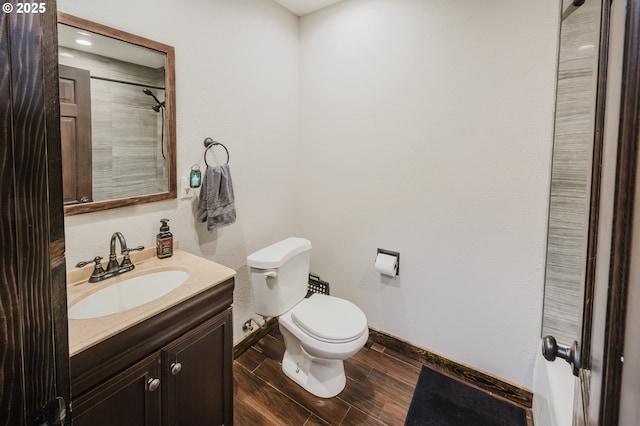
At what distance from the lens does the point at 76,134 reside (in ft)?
4.29

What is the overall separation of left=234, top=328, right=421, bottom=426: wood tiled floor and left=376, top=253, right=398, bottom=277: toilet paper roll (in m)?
0.60

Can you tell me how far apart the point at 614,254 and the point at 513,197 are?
1392 mm

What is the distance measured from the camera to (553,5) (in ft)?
4.98

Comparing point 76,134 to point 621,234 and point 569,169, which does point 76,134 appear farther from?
point 569,169

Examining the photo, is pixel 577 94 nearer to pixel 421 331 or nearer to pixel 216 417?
pixel 421 331

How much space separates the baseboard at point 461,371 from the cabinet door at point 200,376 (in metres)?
1.17

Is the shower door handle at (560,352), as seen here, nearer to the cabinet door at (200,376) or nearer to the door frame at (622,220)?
the door frame at (622,220)

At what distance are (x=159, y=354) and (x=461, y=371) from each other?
69.2 inches

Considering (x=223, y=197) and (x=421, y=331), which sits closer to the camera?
(x=223, y=197)

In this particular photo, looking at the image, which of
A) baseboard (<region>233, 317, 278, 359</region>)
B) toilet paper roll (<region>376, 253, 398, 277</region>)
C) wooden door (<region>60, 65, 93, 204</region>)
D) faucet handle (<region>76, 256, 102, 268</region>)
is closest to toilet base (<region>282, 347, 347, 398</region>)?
baseboard (<region>233, 317, 278, 359</region>)

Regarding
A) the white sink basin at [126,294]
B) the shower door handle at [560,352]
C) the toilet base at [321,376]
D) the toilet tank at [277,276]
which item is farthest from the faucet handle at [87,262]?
the shower door handle at [560,352]

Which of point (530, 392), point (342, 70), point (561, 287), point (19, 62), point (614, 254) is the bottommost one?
point (530, 392)

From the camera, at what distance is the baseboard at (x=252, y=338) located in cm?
215

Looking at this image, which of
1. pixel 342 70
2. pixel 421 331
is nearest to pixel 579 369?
pixel 421 331
